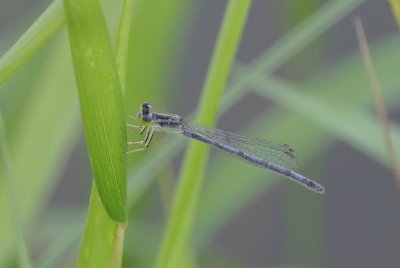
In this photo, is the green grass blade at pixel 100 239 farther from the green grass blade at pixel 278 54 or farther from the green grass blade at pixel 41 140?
the green grass blade at pixel 41 140

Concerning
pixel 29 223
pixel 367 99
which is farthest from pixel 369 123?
pixel 29 223

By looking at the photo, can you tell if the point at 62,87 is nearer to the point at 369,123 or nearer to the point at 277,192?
the point at 369,123

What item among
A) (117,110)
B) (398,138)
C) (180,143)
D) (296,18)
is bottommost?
(117,110)

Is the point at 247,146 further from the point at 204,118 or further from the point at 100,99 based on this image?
the point at 100,99

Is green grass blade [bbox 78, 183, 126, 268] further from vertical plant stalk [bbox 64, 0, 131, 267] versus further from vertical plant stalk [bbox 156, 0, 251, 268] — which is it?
vertical plant stalk [bbox 156, 0, 251, 268]

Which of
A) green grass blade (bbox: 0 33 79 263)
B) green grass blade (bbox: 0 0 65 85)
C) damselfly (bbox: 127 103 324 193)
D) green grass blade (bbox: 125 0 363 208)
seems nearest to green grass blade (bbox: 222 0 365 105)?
green grass blade (bbox: 125 0 363 208)

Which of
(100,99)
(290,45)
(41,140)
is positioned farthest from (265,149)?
(100,99)

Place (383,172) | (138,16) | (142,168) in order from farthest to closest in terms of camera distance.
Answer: (383,172) → (138,16) → (142,168)
